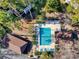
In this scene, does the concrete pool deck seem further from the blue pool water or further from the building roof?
the building roof

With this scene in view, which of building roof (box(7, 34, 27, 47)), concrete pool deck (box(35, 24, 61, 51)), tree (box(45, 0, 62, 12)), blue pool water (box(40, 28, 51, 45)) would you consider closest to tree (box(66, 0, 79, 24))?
tree (box(45, 0, 62, 12))

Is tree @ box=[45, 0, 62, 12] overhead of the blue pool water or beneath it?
overhead

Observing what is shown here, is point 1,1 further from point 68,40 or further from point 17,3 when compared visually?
point 68,40

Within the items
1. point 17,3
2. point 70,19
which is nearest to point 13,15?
point 17,3

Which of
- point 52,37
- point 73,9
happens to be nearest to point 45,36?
point 52,37

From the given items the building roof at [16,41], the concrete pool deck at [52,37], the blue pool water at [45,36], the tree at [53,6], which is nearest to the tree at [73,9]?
the tree at [53,6]
